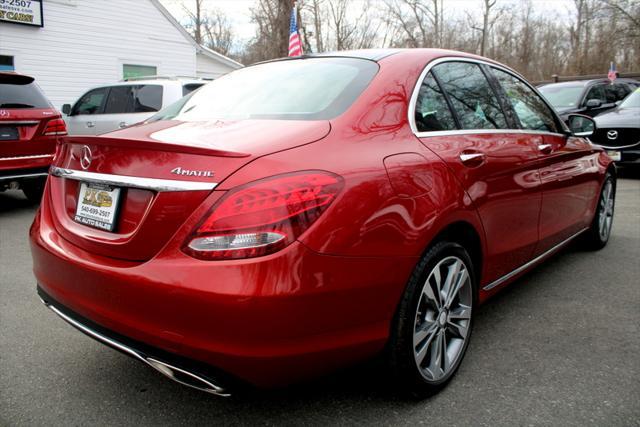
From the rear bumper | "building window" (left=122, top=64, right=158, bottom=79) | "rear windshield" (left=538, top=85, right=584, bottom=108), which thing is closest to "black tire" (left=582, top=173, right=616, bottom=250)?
the rear bumper

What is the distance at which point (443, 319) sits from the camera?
240 centimetres

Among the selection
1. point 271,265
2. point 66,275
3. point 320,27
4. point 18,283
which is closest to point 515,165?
point 271,265

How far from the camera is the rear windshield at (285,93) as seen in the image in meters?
2.30

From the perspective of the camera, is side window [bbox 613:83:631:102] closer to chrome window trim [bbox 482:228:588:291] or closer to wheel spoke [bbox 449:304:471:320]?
chrome window trim [bbox 482:228:588:291]

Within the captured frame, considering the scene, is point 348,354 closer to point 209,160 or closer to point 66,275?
point 209,160

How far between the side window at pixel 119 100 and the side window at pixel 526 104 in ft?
21.5

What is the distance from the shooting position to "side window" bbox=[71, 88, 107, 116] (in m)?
9.02

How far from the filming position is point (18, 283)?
3.93 meters

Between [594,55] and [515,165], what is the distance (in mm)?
31191

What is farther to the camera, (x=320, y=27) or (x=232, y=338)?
(x=320, y=27)

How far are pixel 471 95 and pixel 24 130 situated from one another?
5492mm

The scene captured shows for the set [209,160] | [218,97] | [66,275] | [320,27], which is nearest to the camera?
[209,160]

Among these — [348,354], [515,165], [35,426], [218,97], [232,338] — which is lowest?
[35,426]

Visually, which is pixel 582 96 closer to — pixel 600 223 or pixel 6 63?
pixel 600 223
